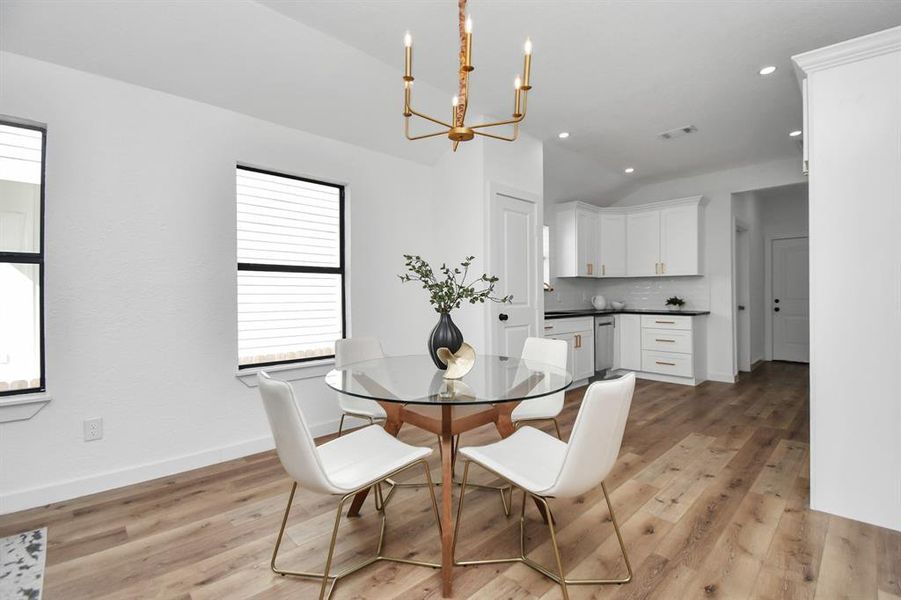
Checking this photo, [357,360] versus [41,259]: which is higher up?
[41,259]

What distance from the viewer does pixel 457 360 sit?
2076mm

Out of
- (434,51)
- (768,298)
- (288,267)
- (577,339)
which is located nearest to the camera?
(434,51)

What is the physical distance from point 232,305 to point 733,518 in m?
3.19

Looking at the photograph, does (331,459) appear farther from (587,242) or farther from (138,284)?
(587,242)

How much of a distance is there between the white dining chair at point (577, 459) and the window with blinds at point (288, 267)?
6.82 ft

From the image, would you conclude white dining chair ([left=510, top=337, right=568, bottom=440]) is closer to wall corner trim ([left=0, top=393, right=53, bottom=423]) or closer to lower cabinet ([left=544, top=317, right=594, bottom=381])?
lower cabinet ([left=544, top=317, right=594, bottom=381])

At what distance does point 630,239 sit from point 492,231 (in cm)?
312

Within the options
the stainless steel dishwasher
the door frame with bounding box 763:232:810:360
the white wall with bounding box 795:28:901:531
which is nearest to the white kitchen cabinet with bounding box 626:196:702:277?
the stainless steel dishwasher

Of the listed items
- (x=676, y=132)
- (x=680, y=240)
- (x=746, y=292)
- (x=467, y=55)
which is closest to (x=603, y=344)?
(x=680, y=240)

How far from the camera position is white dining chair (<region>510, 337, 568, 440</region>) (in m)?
2.43

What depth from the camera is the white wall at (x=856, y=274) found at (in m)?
2.06

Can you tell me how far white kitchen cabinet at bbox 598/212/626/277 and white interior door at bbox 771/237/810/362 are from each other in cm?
292

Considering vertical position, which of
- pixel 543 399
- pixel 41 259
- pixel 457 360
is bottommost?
pixel 543 399

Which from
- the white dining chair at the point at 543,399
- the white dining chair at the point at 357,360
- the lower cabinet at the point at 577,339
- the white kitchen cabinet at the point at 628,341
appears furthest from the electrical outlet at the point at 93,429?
the white kitchen cabinet at the point at 628,341
